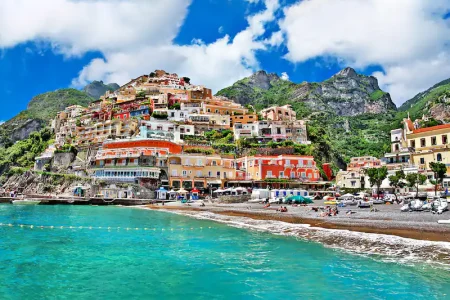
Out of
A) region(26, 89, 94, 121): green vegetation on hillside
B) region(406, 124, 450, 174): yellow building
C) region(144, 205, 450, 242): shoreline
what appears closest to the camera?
region(144, 205, 450, 242): shoreline

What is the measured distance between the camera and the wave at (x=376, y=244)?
17036 mm

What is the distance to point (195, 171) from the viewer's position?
219 ft

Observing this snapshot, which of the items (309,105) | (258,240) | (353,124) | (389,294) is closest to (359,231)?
(258,240)

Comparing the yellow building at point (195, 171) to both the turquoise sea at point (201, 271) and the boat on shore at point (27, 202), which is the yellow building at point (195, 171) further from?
the turquoise sea at point (201, 271)

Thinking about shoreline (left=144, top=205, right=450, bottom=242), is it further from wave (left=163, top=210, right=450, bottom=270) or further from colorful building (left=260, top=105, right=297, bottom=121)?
colorful building (left=260, top=105, right=297, bottom=121)

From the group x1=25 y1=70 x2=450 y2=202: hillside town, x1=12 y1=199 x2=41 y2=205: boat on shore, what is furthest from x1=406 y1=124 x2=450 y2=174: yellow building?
x1=12 y1=199 x2=41 y2=205: boat on shore

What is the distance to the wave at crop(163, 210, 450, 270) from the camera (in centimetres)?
1704

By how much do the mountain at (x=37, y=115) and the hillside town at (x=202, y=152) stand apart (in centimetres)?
3474

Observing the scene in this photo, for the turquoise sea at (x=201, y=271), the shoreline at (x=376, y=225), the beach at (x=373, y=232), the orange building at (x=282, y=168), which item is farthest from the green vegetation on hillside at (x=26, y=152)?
the turquoise sea at (x=201, y=271)

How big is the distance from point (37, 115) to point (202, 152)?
339 feet

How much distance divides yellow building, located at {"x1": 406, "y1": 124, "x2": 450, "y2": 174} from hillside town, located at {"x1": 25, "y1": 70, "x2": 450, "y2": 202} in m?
0.14

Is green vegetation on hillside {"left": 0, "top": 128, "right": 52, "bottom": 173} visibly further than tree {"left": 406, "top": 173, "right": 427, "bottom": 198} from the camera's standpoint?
Yes

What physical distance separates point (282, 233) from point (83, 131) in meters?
78.1

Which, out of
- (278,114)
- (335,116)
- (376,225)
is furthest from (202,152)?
(335,116)
